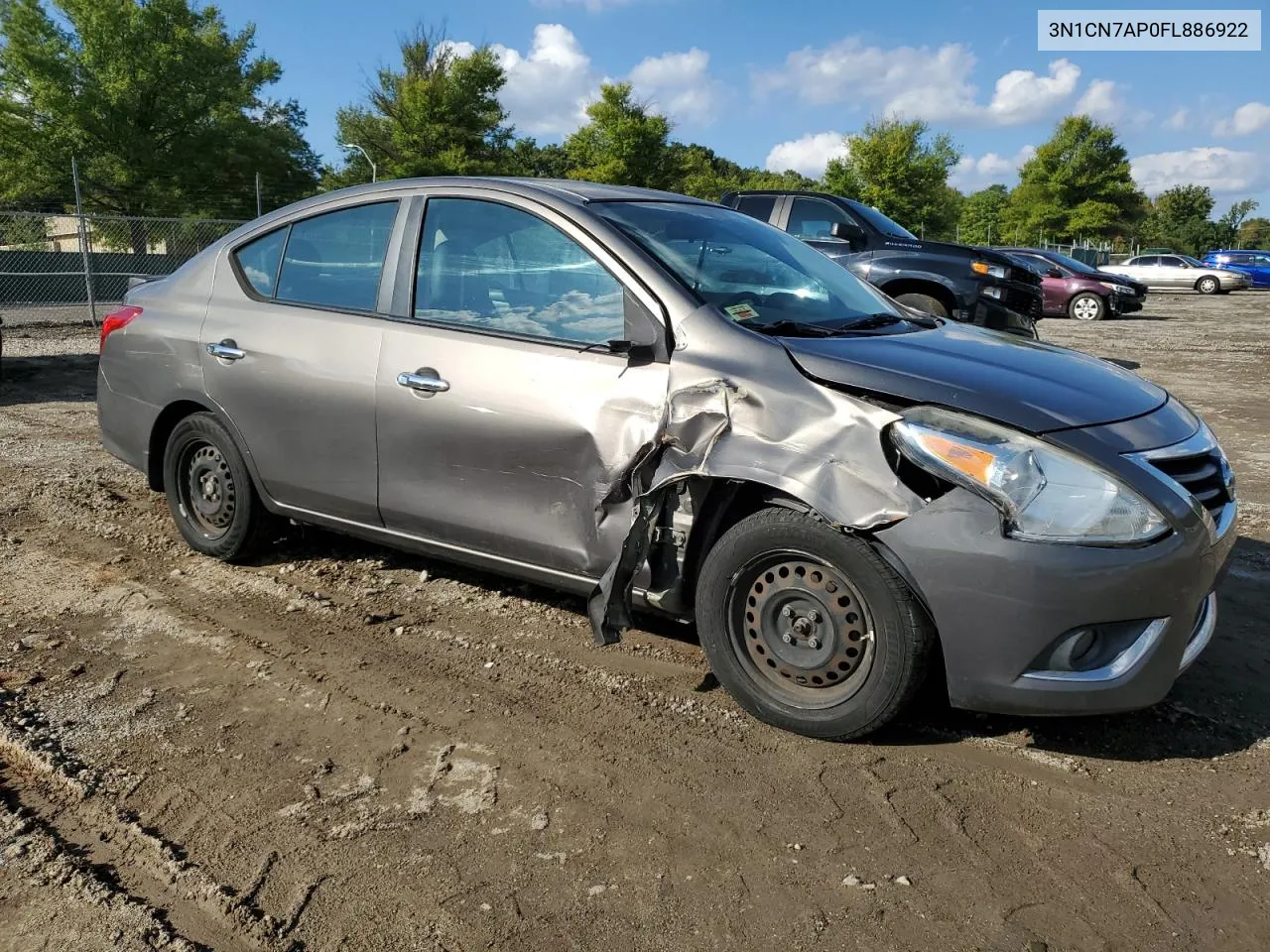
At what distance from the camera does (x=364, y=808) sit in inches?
110

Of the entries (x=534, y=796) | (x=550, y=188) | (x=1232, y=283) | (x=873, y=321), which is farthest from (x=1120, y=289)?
(x=534, y=796)

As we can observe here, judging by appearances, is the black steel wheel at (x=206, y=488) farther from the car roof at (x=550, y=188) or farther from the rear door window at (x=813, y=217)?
the rear door window at (x=813, y=217)

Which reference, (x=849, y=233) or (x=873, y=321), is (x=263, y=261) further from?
(x=849, y=233)

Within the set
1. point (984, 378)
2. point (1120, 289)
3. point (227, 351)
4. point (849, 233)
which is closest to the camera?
A: point (984, 378)

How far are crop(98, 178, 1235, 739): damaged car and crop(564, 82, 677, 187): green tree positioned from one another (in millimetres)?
36600

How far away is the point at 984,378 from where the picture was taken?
10.2ft

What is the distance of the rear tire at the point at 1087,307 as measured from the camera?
23.2 meters

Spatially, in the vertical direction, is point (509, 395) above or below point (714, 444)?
above

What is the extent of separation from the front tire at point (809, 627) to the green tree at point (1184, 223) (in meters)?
76.6

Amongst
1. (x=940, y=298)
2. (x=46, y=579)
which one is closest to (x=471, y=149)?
(x=940, y=298)

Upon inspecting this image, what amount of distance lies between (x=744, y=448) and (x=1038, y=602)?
0.95 meters

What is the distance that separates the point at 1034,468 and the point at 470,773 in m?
1.84

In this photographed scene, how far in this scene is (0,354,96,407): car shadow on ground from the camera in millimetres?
9445

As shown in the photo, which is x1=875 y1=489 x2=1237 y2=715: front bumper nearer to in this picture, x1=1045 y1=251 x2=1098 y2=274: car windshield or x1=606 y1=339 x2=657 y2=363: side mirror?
x1=606 y1=339 x2=657 y2=363: side mirror
